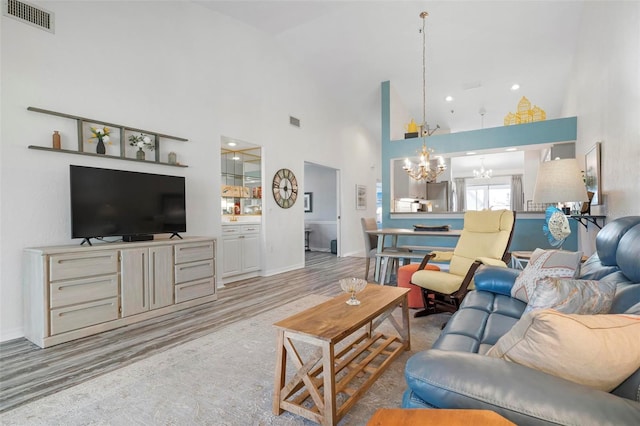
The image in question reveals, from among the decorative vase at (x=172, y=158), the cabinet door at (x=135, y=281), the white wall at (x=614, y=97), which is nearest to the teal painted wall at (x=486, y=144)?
the white wall at (x=614, y=97)

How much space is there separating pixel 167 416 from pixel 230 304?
6.79 feet

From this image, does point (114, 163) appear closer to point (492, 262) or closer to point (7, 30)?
point (7, 30)

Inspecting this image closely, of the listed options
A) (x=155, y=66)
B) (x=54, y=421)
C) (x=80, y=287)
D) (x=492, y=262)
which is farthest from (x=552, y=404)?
(x=155, y=66)

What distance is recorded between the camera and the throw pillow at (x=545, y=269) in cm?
199

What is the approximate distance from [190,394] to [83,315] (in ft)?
5.16

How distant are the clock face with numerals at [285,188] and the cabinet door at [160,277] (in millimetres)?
2443

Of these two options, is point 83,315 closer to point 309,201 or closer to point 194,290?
point 194,290

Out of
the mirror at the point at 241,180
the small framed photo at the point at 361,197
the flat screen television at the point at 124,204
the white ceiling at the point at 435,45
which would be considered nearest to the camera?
the flat screen television at the point at 124,204

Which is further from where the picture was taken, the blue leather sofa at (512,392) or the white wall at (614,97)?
the white wall at (614,97)

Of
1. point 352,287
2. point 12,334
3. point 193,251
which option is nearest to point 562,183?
point 352,287

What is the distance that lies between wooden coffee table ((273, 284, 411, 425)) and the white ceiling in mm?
4473

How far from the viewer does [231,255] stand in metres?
4.89

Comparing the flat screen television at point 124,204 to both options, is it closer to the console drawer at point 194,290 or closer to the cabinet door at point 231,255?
the console drawer at point 194,290

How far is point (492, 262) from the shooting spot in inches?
114
